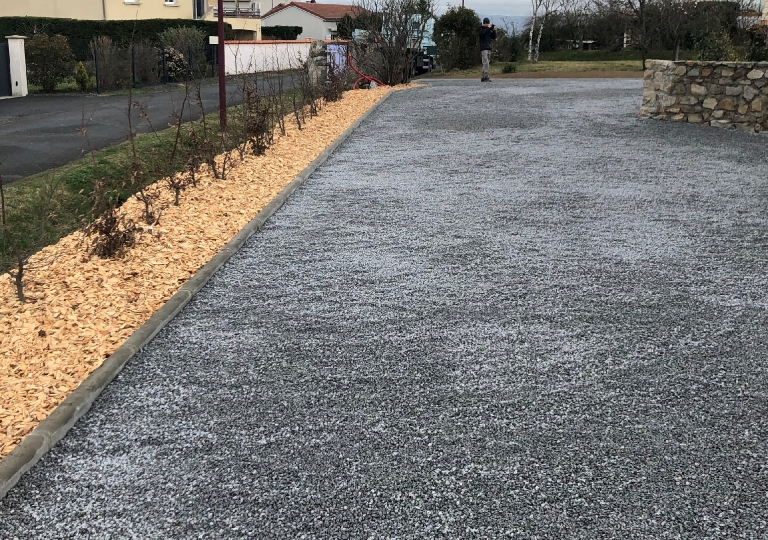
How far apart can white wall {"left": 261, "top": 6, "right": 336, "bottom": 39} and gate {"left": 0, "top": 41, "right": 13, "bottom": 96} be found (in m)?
47.6

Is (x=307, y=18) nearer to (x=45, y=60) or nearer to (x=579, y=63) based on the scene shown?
(x=579, y=63)

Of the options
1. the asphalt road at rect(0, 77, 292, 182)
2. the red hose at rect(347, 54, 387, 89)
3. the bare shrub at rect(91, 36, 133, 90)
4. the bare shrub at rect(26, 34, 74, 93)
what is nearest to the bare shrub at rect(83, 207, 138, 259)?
the asphalt road at rect(0, 77, 292, 182)

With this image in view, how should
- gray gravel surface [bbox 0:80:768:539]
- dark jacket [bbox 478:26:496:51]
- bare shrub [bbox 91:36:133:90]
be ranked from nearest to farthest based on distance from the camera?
gray gravel surface [bbox 0:80:768:539]
bare shrub [bbox 91:36:133:90]
dark jacket [bbox 478:26:496:51]

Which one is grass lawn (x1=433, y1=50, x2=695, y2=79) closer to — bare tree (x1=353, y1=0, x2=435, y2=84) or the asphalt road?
bare tree (x1=353, y1=0, x2=435, y2=84)

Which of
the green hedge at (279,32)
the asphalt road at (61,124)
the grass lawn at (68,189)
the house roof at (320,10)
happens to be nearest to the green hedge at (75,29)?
the asphalt road at (61,124)

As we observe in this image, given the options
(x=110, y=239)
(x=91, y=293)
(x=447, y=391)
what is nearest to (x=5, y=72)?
(x=110, y=239)

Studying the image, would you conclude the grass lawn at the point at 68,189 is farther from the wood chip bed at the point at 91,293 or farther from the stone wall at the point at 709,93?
the stone wall at the point at 709,93

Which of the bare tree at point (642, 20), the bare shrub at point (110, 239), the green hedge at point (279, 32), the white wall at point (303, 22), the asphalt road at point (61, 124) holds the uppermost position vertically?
the white wall at point (303, 22)

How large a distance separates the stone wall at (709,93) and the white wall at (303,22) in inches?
2174

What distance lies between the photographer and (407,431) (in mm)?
3506

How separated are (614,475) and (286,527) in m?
1.40

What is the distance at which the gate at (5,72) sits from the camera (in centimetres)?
2005

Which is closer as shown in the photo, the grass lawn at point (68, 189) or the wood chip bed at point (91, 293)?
the wood chip bed at point (91, 293)

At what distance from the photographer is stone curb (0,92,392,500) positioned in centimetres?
319
